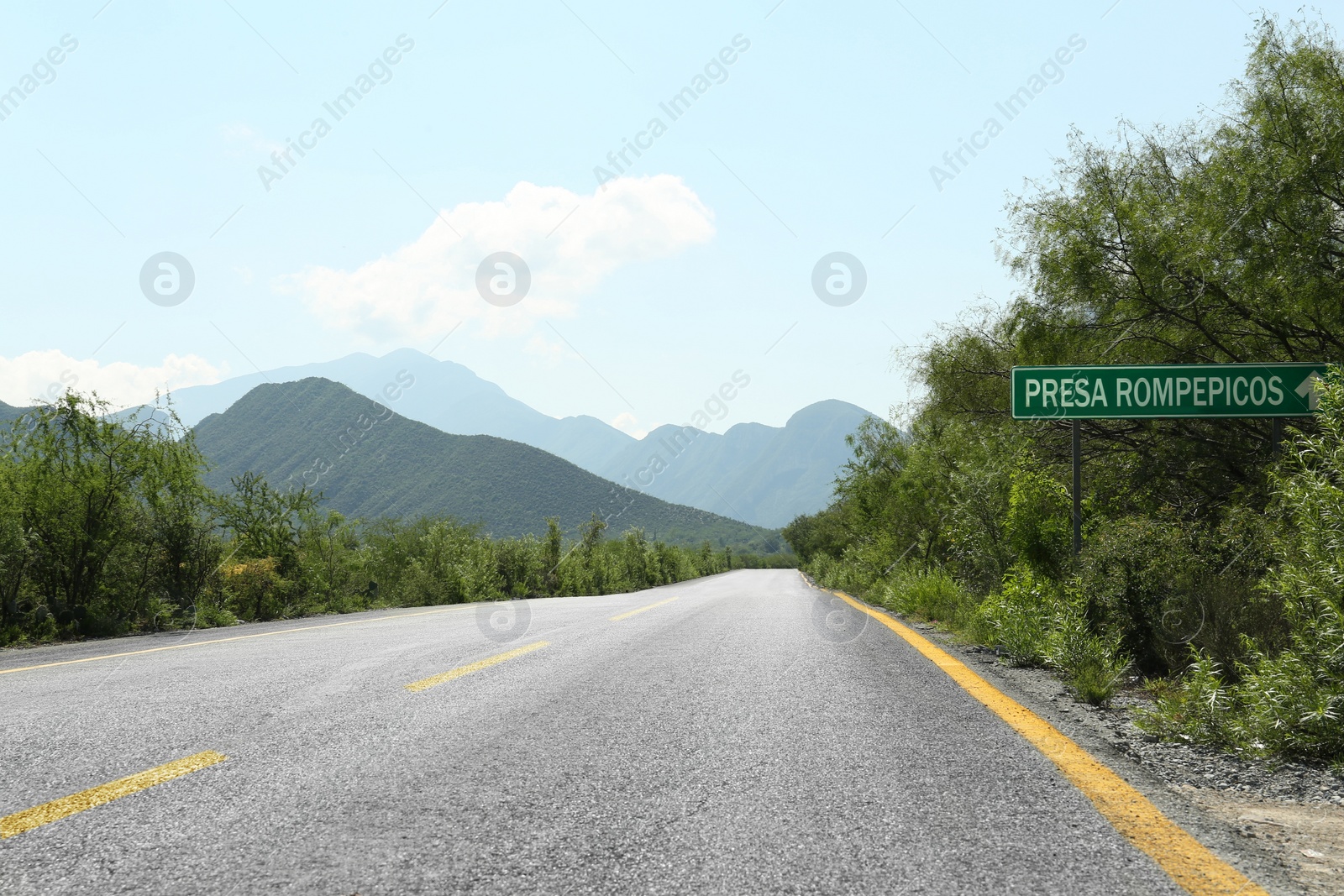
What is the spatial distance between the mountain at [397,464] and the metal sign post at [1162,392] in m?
61.1

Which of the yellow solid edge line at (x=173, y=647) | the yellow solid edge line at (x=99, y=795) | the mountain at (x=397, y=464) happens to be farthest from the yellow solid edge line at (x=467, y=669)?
the mountain at (x=397, y=464)

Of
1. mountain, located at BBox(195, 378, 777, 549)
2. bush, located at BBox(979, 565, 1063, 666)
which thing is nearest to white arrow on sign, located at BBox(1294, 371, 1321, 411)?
bush, located at BBox(979, 565, 1063, 666)

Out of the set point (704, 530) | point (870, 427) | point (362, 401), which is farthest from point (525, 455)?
point (870, 427)

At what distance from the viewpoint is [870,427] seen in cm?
3059

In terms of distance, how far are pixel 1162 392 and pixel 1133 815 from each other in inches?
219

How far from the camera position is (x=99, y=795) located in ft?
9.25

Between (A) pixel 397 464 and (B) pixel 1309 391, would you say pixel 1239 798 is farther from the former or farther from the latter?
(A) pixel 397 464

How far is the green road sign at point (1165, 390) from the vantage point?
6828mm

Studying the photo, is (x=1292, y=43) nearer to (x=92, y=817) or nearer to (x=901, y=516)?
(x=92, y=817)

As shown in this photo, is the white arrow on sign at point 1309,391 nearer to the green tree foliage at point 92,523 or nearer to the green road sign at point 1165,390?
the green road sign at point 1165,390

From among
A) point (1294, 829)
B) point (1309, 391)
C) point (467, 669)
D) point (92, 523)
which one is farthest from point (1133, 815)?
point (92, 523)

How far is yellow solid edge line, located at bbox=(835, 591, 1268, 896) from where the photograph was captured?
2.16 metres

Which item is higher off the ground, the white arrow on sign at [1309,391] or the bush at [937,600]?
the white arrow on sign at [1309,391]

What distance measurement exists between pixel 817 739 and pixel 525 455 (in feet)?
283
